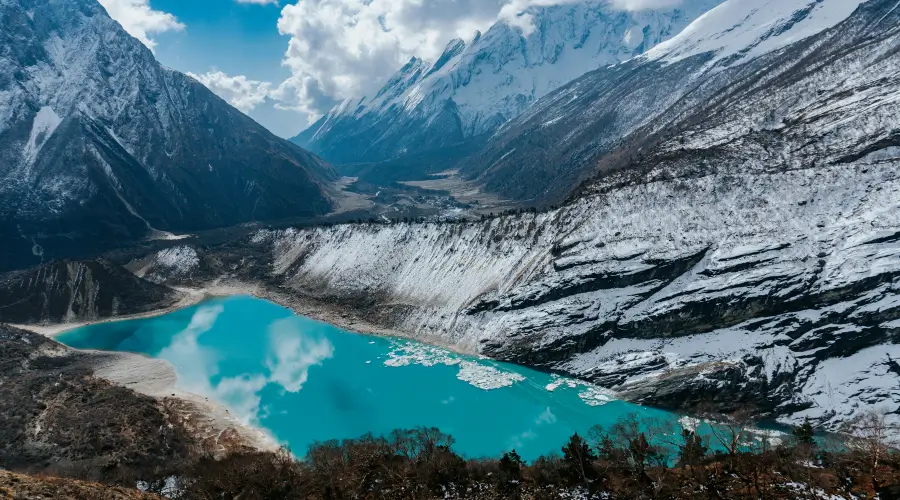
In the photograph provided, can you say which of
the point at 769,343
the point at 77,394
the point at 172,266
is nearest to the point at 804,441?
the point at 769,343

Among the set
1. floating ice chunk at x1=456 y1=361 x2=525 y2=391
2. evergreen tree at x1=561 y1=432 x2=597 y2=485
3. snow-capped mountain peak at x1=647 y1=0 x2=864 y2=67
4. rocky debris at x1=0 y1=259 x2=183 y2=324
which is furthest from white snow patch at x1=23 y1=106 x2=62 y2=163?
snow-capped mountain peak at x1=647 y1=0 x2=864 y2=67

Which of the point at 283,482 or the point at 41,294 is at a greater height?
the point at 41,294

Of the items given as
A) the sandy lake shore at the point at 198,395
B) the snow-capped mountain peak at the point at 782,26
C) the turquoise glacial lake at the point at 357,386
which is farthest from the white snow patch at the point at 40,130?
the snow-capped mountain peak at the point at 782,26

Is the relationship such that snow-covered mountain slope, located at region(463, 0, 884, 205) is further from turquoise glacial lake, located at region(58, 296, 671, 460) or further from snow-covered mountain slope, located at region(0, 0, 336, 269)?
snow-covered mountain slope, located at region(0, 0, 336, 269)

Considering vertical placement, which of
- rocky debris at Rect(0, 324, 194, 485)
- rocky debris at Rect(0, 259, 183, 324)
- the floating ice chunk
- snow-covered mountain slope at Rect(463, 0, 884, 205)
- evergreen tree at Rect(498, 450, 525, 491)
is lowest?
the floating ice chunk

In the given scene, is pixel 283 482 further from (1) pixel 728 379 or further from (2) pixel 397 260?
(2) pixel 397 260

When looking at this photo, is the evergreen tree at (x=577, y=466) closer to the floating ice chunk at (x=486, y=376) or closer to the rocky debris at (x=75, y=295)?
the floating ice chunk at (x=486, y=376)
